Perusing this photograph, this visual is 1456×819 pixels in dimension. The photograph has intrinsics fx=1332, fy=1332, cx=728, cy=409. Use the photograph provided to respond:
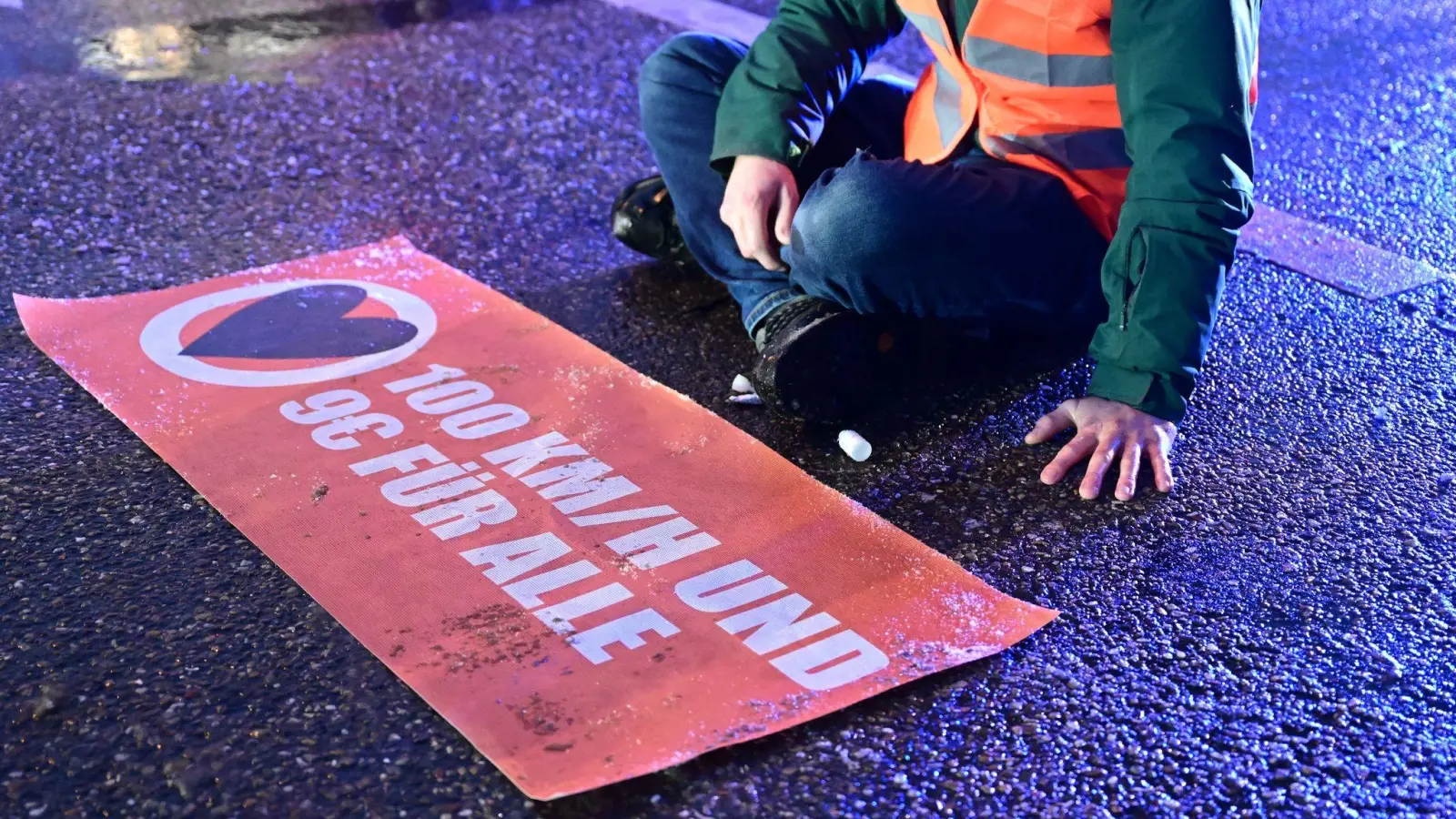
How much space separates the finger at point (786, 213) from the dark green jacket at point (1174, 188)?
0.31 metres

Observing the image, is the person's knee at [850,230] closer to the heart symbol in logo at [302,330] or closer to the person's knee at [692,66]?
the person's knee at [692,66]

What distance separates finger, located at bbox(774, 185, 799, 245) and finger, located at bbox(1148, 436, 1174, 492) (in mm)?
390

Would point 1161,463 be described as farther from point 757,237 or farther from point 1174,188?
point 757,237

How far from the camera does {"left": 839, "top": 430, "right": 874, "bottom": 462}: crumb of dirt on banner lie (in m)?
1.20

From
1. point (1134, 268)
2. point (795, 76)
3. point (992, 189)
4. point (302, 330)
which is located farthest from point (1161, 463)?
point (302, 330)

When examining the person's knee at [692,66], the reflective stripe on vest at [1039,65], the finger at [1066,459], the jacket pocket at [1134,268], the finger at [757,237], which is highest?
the reflective stripe on vest at [1039,65]

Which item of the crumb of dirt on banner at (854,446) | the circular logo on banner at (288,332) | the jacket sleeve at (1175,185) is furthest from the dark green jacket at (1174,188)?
the circular logo on banner at (288,332)

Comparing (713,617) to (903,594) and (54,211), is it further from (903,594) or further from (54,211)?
(54,211)

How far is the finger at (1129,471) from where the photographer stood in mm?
1119

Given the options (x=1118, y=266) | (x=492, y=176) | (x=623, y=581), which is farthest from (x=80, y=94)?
(x=1118, y=266)

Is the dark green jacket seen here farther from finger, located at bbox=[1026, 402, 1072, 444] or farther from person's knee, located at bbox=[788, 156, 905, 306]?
person's knee, located at bbox=[788, 156, 905, 306]

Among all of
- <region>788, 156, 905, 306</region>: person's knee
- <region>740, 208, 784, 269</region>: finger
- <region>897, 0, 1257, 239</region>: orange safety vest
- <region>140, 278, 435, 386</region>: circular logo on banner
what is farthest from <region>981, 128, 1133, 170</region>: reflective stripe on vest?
<region>140, 278, 435, 386</region>: circular logo on banner

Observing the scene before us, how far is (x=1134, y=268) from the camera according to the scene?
3.62 ft

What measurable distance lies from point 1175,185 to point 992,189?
0.19 m
